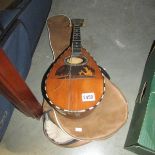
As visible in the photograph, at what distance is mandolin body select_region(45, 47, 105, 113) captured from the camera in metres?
1.07

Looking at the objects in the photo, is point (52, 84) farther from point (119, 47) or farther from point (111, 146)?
point (119, 47)

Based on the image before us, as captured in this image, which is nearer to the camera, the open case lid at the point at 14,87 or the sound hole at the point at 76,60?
the open case lid at the point at 14,87

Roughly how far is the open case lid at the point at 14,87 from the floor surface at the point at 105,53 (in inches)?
8.5

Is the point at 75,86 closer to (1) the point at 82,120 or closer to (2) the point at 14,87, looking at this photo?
(1) the point at 82,120

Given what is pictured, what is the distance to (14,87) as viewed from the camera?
91cm

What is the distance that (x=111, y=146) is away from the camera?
1221 millimetres

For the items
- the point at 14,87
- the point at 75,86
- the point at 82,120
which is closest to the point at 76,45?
the point at 75,86

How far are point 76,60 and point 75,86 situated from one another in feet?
0.58

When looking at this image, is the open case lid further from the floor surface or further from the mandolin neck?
the mandolin neck

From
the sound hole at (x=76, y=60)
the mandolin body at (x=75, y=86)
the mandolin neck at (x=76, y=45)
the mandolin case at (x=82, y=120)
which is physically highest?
the mandolin neck at (x=76, y=45)

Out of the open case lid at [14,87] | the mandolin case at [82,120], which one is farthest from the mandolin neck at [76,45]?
the open case lid at [14,87]

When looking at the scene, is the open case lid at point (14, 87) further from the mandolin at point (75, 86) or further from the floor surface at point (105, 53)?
the floor surface at point (105, 53)

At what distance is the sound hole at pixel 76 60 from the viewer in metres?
1.21

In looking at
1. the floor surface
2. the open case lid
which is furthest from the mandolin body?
the floor surface
